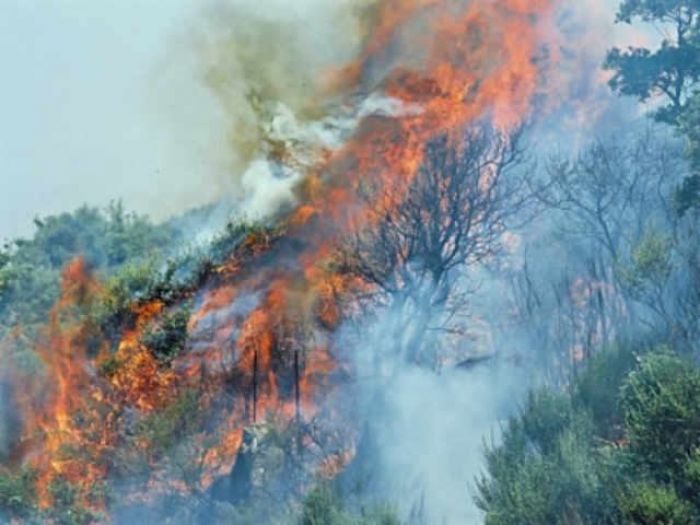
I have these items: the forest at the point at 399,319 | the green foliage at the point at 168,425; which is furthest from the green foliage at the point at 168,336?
the green foliage at the point at 168,425

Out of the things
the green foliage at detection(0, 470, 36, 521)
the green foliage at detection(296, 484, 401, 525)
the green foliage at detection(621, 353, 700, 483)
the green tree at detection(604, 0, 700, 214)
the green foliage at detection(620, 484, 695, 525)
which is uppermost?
the green tree at detection(604, 0, 700, 214)

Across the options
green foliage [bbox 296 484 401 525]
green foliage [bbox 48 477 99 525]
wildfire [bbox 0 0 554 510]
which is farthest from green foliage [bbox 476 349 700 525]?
green foliage [bbox 48 477 99 525]

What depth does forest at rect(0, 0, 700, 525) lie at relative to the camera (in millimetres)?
21875

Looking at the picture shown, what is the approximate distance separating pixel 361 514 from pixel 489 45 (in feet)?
71.6

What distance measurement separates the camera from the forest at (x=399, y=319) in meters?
21.9

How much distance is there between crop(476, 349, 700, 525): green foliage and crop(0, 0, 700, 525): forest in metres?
0.18

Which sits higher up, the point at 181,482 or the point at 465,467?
the point at 181,482

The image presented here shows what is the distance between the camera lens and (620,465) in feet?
47.5

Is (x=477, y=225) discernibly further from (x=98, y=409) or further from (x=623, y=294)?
(x=98, y=409)

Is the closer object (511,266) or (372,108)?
(511,266)

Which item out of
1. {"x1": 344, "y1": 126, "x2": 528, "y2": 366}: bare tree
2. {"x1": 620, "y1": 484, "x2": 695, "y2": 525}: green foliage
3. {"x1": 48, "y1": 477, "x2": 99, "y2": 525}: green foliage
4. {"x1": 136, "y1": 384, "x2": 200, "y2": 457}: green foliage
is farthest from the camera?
{"x1": 344, "y1": 126, "x2": 528, "y2": 366}: bare tree

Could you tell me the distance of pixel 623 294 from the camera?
23.9m

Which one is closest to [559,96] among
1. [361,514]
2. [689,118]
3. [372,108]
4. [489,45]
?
[489,45]

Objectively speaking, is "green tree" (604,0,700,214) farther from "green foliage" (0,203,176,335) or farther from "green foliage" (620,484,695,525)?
"green foliage" (0,203,176,335)
